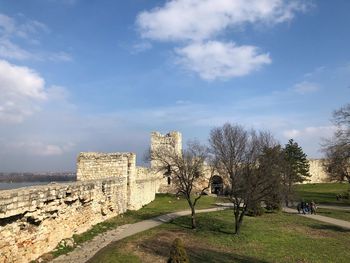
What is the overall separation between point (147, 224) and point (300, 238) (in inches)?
310

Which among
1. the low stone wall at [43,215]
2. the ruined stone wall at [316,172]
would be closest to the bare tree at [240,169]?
the low stone wall at [43,215]

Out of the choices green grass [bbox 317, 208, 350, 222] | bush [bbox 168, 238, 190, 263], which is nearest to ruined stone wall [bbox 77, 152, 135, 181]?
green grass [bbox 317, 208, 350, 222]

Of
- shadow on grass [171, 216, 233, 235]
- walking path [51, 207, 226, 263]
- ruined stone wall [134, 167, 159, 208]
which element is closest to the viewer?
walking path [51, 207, 226, 263]

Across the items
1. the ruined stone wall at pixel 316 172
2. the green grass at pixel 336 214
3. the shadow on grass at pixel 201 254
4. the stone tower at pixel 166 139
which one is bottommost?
the shadow on grass at pixel 201 254

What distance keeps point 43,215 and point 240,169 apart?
1090cm

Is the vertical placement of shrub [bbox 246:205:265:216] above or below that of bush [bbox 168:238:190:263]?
above

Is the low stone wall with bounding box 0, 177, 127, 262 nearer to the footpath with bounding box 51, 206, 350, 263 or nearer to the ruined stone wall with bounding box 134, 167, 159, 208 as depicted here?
the footpath with bounding box 51, 206, 350, 263

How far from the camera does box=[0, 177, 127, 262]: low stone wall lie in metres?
10.2

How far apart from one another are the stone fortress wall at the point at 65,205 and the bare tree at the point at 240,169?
248 inches

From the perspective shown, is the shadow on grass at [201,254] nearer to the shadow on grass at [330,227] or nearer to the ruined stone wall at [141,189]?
the shadow on grass at [330,227]

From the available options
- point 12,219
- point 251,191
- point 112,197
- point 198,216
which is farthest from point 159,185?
point 12,219

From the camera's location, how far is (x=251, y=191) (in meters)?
19.4

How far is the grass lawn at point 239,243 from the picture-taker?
14.2 metres

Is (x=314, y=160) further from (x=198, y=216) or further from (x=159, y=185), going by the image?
(x=198, y=216)
